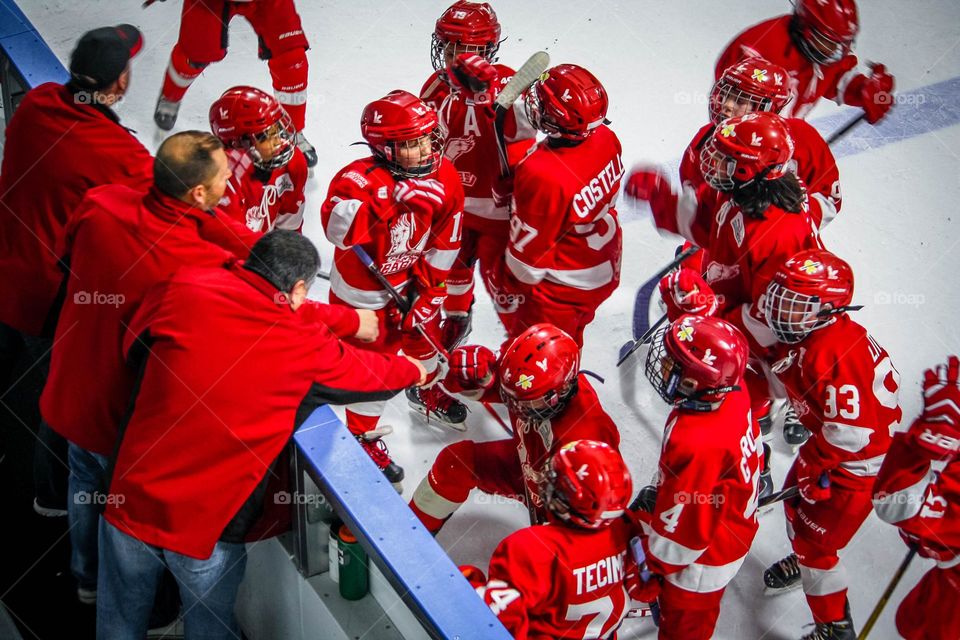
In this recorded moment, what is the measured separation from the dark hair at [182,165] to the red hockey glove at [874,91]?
2743mm

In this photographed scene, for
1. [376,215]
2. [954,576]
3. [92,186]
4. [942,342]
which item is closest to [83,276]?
[92,186]

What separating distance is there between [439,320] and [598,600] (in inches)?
64.4

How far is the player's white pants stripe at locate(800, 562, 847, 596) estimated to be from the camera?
2.98 meters

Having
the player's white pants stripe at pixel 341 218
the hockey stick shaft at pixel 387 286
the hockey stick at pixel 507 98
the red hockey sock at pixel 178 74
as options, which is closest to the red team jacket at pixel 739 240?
the hockey stick at pixel 507 98

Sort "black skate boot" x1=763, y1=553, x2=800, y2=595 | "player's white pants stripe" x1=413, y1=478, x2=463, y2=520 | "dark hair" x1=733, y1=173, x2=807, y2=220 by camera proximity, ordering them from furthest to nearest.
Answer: "black skate boot" x1=763, y1=553, x2=800, y2=595 < "dark hair" x1=733, y1=173, x2=807, y2=220 < "player's white pants stripe" x1=413, y1=478, x2=463, y2=520

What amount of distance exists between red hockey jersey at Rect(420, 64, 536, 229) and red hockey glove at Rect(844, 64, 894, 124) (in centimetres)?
144

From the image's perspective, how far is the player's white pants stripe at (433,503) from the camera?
9.87ft

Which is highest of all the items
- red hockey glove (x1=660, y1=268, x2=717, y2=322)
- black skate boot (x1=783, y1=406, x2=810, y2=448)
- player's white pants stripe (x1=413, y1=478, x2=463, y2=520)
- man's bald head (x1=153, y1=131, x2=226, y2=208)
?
man's bald head (x1=153, y1=131, x2=226, y2=208)

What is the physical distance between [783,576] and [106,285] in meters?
2.28

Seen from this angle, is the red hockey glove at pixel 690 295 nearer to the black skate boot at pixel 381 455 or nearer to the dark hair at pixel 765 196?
the dark hair at pixel 765 196

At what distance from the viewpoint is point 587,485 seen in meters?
2.31
